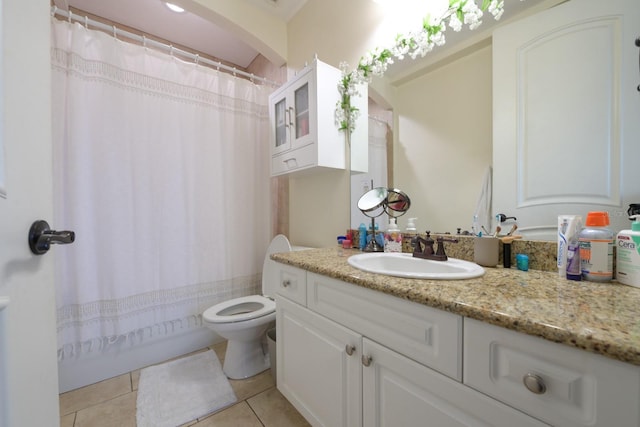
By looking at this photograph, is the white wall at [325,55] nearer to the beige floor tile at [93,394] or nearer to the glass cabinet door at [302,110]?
the glass cabinet door at [302,110]

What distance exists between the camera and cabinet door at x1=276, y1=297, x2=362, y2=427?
2.78 ft

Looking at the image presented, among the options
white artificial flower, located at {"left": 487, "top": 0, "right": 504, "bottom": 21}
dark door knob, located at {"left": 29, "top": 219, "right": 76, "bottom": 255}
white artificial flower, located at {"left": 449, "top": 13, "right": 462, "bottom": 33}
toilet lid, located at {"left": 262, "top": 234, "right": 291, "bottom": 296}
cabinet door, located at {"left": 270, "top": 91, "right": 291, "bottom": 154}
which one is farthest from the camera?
toilet lid, located at {"left": 262, "top": 234, "right": 291, "bottom": 296}

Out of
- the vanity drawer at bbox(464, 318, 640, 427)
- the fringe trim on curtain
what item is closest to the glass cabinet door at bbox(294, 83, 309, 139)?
the fringe trim on curtain

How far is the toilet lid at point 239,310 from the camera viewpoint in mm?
1440

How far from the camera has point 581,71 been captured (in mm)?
792

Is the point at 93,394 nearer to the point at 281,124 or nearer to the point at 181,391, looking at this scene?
the point at 181,391

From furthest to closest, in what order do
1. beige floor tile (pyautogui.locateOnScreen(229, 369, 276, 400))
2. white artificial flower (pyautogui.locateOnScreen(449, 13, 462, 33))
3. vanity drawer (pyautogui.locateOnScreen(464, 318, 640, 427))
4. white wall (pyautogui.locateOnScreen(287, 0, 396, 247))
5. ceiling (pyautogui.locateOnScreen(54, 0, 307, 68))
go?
1. ceiling (pyautogui.locateOnScreen(54, 0, 307, 68))
2. white wall (pyautogui.locateOnScreen(287, 0, 396, 247))
3. beige floor tile (pyautogui.locateOnScreen(229, 369, 276, 400))
4. white artificial flower (pyautogui.locateOnScreen(449, 13, 462, 33))
5. vanity drawer (pyautogui.locateOnScreen(464, 318, 640, 427))

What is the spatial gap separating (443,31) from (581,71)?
1.80 ft

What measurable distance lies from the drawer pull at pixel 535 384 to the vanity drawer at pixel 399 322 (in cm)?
12

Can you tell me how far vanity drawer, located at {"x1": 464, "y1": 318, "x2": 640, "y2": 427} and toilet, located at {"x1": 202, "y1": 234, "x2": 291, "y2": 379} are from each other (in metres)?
0.99

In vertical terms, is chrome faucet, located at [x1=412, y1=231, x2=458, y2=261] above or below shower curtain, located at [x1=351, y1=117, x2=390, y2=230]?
below

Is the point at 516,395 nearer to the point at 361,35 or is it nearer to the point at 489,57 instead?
the point at 489,57

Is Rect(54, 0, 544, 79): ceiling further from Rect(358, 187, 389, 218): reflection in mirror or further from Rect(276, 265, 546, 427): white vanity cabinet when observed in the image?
Rect(276, 265, 546, 427): white vanity cabinet

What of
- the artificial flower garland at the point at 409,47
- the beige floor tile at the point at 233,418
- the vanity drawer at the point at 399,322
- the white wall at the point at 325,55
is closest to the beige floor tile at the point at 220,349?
the beige floor tile at the point at 233,418
